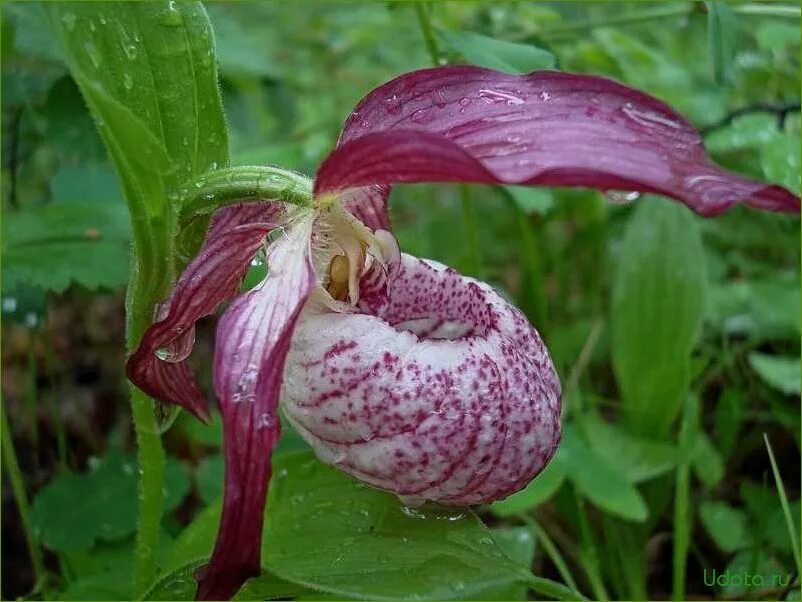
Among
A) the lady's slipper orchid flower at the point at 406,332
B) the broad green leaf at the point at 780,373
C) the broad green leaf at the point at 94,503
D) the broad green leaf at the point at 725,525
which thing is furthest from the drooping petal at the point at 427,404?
the broad green leaf at the point at 780,373

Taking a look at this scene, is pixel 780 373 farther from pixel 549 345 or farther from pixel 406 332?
pixel 406 332

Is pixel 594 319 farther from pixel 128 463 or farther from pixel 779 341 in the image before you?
pixel 128 463

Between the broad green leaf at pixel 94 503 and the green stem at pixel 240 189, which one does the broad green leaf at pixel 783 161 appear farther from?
the broad green leaf at pixel 94 503

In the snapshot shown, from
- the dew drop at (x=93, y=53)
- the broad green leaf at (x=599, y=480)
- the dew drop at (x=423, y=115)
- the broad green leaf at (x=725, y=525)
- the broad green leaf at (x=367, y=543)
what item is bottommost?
the broad green leaf at (x=725, y=525)

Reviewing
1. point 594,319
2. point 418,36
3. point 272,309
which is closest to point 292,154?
point 418,36

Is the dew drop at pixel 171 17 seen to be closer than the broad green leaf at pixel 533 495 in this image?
Yes

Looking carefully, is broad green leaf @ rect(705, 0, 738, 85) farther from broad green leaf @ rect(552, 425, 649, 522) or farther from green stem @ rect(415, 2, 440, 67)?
broad green leaf @ rect(552, 425, 649, 522)

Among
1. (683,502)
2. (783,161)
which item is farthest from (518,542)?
(783,161)
